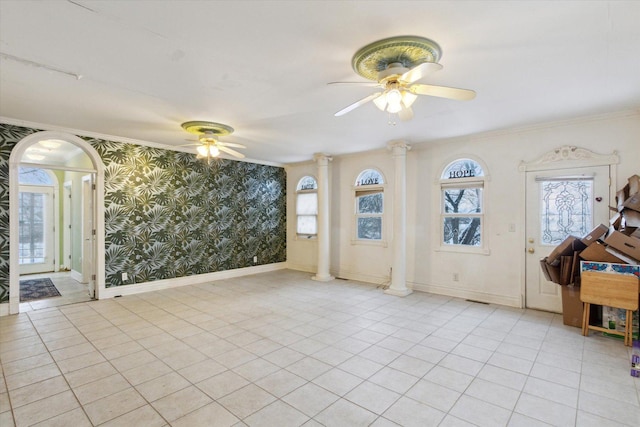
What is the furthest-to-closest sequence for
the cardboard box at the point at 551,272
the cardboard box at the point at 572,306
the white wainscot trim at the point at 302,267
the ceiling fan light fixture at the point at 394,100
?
the white wainscot trim at the point at 302,267
the cardboard box at the point at 551,272
the cardboard box at the point at 572,306
the ceiling fan light fixture at the point at 394,100

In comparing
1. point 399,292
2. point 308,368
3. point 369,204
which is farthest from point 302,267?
point 308,368

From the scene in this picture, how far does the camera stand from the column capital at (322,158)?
6.43 m

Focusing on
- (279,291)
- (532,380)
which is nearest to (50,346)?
(279,291)

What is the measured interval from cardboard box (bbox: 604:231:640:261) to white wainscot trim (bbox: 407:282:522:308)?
1495 millimetres


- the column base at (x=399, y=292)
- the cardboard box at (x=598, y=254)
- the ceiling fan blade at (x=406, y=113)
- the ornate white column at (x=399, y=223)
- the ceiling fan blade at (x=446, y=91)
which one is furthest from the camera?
the ornate white column at (x=399, y=223)

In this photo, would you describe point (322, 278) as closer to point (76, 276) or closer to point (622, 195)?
point (622, 195)

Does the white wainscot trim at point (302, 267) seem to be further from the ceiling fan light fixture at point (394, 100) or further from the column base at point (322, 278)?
the ceiling fan light fixture at point (394, 100)

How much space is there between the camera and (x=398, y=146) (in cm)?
532

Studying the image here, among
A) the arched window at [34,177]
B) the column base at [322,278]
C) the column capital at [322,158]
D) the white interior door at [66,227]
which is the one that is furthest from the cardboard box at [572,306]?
the arched window at [34,177]

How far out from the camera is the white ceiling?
192 centimetres

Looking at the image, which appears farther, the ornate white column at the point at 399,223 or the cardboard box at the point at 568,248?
the ornate white column at the point at 399,223

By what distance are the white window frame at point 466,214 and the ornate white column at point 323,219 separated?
7.55 ft

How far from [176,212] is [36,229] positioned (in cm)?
389

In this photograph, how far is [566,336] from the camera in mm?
3514
